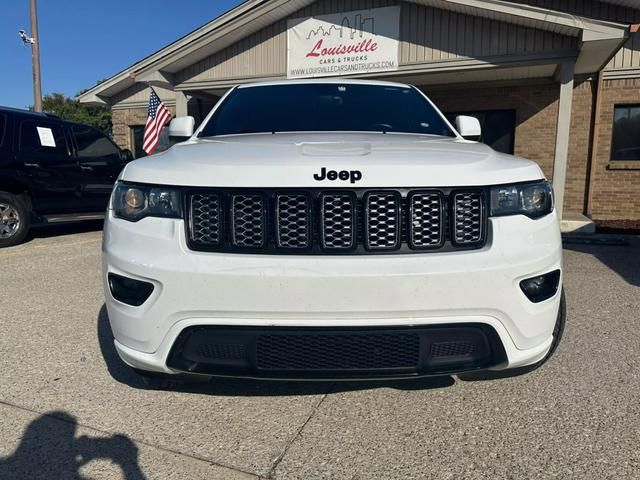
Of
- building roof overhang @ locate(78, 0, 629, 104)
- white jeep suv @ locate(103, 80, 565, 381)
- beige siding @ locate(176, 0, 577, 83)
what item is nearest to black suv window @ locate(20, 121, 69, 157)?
building roof overhang @ locate(78, 0, 629, 104)

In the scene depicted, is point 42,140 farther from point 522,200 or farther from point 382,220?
point 522,200

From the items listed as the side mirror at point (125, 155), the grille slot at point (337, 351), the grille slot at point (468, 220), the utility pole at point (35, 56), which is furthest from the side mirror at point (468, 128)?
the utility pole at point (35, 56)

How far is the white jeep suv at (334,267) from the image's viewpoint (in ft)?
6.05

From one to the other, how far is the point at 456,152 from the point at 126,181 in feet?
4.85

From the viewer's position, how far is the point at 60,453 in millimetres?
2000

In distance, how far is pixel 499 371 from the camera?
6.83 feet

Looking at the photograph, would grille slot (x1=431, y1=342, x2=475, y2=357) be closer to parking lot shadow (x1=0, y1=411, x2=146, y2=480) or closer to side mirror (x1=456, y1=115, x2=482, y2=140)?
parking lot shadow (x1=0, y1=411, x2=146, y2=480)

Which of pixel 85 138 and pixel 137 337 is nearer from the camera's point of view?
pixel 137 337

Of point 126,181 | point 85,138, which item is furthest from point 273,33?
point 126,181

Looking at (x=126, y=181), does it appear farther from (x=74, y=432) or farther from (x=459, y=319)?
(x=459, y=319)

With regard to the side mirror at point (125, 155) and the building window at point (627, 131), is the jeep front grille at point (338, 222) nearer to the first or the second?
the side mirror at point (125, 155)

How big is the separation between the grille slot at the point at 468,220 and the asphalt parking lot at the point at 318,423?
0.72m

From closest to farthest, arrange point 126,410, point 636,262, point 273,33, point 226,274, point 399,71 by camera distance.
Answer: point 226,274
point 126,410
point 636,262
point 399,71
point 273,33

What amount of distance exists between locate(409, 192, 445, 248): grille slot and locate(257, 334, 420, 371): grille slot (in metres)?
0.38
